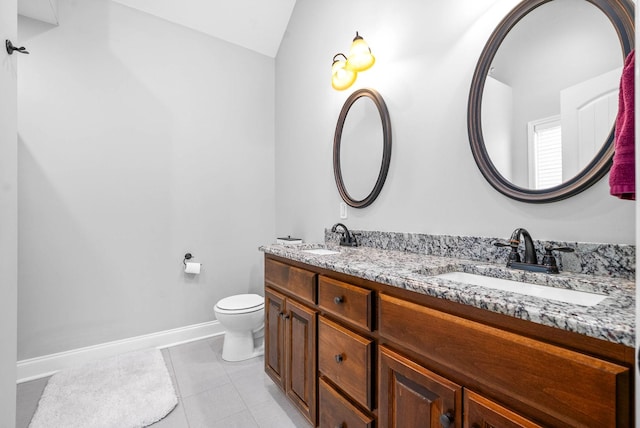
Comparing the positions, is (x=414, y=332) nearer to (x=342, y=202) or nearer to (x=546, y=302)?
(x=546, y=302)

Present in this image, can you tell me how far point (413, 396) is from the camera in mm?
901

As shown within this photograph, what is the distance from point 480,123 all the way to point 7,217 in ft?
6.65

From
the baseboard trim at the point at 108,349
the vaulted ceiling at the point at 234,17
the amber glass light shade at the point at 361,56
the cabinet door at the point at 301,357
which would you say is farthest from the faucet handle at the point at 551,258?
the vaulted ceiling at the point at 234,17

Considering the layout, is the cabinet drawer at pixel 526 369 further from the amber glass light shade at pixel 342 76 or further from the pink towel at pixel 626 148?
the amber glass light shade at pixel 342 76

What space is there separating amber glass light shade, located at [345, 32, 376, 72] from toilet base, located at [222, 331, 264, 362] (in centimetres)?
207

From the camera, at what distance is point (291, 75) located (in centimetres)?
274

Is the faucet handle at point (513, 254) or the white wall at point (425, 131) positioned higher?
the white wall at point (425, 131)

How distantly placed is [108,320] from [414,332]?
243 cm

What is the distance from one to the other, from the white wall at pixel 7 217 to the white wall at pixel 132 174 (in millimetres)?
1004

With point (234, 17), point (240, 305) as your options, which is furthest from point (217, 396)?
point (234, 17)

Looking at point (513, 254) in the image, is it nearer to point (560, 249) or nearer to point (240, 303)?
point (560, 249)

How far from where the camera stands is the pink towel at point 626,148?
775 millimetres

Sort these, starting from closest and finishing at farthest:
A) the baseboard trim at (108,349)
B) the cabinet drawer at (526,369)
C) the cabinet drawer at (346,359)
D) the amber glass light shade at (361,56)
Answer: the cabinet drawer at (526,369) < the cabinet drawer at (346,359) < the amber glass light shade at (361,56) < the baseboard trim at (108,349)

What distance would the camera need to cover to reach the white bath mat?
158 cm
